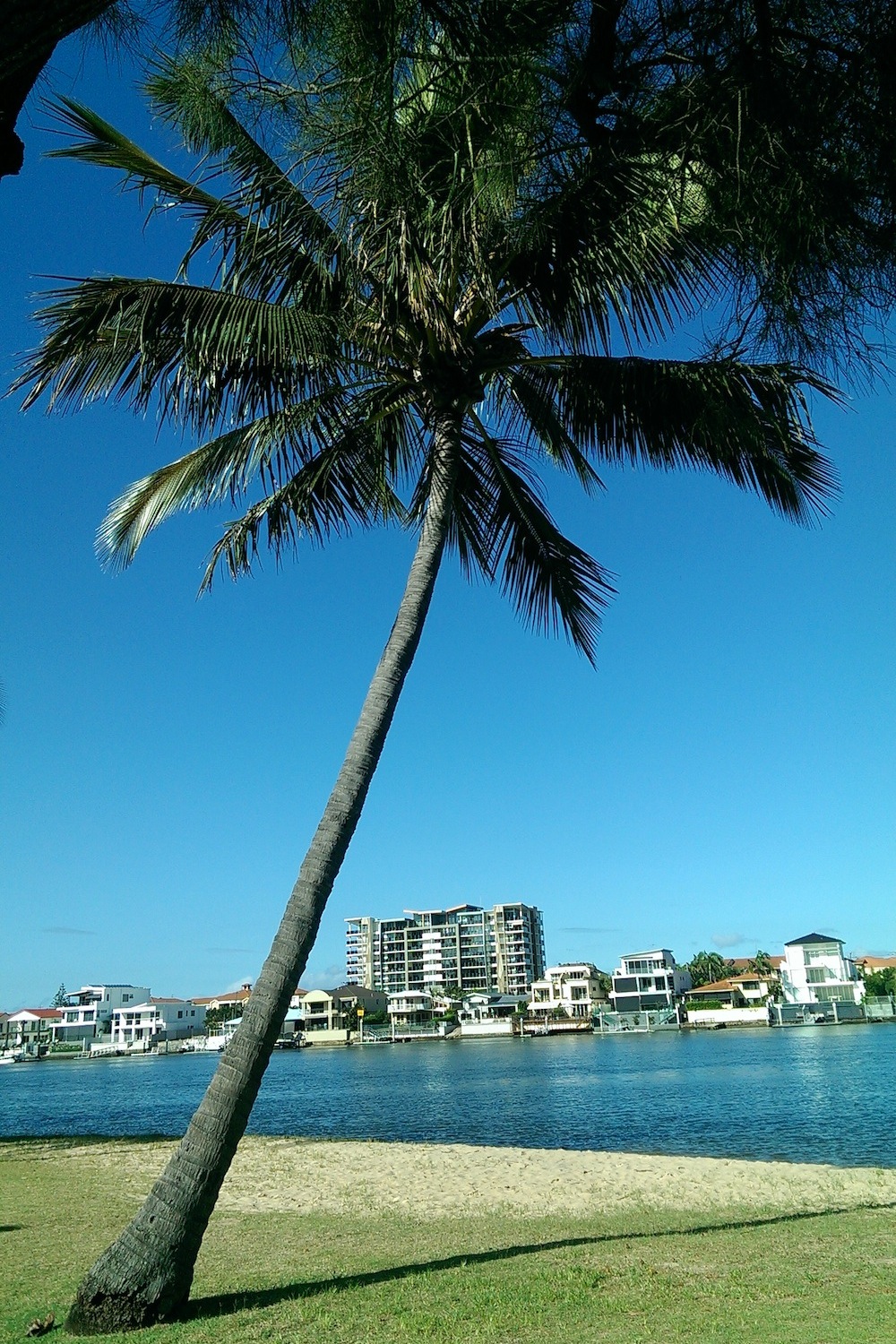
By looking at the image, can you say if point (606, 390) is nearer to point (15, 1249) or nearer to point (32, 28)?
point (32, 28)

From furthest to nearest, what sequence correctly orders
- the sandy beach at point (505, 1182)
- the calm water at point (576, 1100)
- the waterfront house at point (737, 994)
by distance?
the waterfront house at point (737, 994)
the calm water at point (576, 1100)
the sandy beach at point (505, 1182)

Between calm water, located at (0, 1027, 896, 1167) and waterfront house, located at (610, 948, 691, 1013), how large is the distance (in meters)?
40.5

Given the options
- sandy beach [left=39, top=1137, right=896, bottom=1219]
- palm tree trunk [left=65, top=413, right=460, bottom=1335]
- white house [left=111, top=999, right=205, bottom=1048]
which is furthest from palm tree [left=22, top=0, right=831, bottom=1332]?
white house [left=111, top=999, right=205, bottom=1048]

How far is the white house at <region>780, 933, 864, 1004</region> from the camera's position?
4011 inches

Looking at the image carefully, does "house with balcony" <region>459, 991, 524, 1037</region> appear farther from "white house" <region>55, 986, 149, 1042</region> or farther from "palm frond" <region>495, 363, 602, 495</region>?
"palm frond" <region>495, 363, 602, 495</region>

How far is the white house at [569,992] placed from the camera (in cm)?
12094

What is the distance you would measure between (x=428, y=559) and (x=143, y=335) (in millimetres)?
2996

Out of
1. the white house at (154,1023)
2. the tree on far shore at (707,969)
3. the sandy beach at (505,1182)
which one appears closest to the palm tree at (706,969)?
the tree on far shore at (707,969)

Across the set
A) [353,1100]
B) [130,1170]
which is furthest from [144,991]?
[130,1170]

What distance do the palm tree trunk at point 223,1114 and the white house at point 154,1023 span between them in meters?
140

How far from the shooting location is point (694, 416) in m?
8.81

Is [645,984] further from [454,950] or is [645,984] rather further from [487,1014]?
[454,950]

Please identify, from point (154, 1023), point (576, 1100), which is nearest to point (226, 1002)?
point (154, 1023)

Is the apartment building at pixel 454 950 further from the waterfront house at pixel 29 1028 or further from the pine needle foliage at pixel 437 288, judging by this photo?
the pine needle foliage at pixel 437 288
